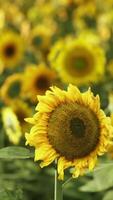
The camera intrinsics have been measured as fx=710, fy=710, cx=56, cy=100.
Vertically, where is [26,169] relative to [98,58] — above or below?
below

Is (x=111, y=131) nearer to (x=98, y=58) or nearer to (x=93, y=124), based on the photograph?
(x=93, y=124)

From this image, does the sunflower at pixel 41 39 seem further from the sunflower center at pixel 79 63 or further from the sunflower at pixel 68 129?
the sunflower at pixel 68 129

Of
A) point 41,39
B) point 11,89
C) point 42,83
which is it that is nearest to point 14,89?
point 11,89

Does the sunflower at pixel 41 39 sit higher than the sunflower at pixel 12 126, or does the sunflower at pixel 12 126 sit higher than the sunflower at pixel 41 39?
the sunflower at pixel 41 39

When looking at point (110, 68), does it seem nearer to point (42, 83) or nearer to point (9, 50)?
point (42, 83)

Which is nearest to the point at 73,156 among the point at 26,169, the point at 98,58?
the point at 26,169

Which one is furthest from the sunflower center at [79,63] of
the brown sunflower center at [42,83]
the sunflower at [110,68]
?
the brown sunflower center at [42,83]

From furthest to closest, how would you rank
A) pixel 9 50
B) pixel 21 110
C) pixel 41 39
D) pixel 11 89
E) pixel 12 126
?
1. pixel 41 39
2. pixel 9 50
3. pixel 11 89
4. pixel 21 110
5. pixel 12 126
